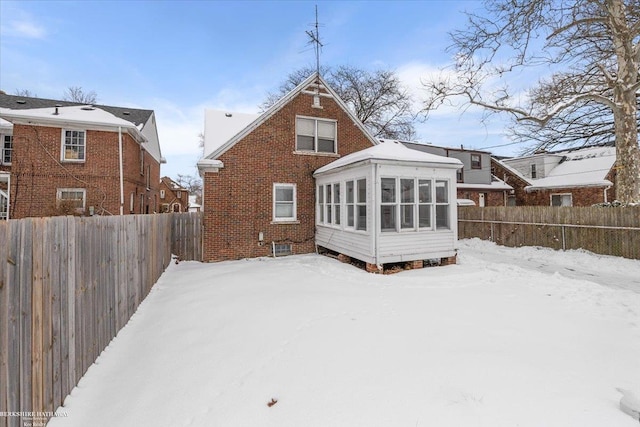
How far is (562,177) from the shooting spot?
22578 millimetres

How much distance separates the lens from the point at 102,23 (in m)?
10.6

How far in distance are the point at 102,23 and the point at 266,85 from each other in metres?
20.5

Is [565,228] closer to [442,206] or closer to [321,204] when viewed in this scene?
[442,206]

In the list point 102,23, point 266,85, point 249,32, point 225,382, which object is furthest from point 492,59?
point 266,85

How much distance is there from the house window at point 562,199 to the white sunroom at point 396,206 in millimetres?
18969

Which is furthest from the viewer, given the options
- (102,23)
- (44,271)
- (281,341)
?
(102,23)

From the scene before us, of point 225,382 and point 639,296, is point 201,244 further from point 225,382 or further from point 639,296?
point 639,296

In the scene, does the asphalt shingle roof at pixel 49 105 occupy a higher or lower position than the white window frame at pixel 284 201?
higher

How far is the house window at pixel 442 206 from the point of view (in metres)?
8.88

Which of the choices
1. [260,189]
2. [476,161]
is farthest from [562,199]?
[260,189]

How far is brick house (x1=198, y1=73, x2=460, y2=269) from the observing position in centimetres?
1025

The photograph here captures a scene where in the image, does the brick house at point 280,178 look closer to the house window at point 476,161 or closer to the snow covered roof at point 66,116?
the snow covered roof at point 66,116

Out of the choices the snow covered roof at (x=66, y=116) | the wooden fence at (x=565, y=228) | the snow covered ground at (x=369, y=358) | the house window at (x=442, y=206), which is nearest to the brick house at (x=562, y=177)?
the wooden fence at (x=565, y=228)

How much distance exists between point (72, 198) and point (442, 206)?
1625 cm
